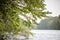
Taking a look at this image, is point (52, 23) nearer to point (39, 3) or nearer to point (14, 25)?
point (39, 3)

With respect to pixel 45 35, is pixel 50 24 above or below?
above

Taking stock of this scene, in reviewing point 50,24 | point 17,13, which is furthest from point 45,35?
point 17,13

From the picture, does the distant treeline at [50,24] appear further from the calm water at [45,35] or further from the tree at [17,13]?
the tree at [17,13]

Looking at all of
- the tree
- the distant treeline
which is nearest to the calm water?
the distant treeline

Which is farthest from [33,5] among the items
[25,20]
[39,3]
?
[25,20]

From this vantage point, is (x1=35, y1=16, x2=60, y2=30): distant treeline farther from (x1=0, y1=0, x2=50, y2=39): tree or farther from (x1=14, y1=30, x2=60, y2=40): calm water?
(x1=0, y1=0, x2=50, y2=39): tree

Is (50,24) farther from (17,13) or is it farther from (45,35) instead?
(17,13)

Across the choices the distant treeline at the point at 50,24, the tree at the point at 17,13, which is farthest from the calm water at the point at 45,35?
the tree at the point at 17,13

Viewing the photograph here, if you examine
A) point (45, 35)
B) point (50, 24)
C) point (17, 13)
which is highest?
point (17, 13)

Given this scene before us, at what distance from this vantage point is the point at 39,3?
79.0 inches

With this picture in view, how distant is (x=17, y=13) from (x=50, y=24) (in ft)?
2.02

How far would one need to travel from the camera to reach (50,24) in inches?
90.4

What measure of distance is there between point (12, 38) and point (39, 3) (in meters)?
0.66

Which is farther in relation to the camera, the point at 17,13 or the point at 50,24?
the point at 50,24
